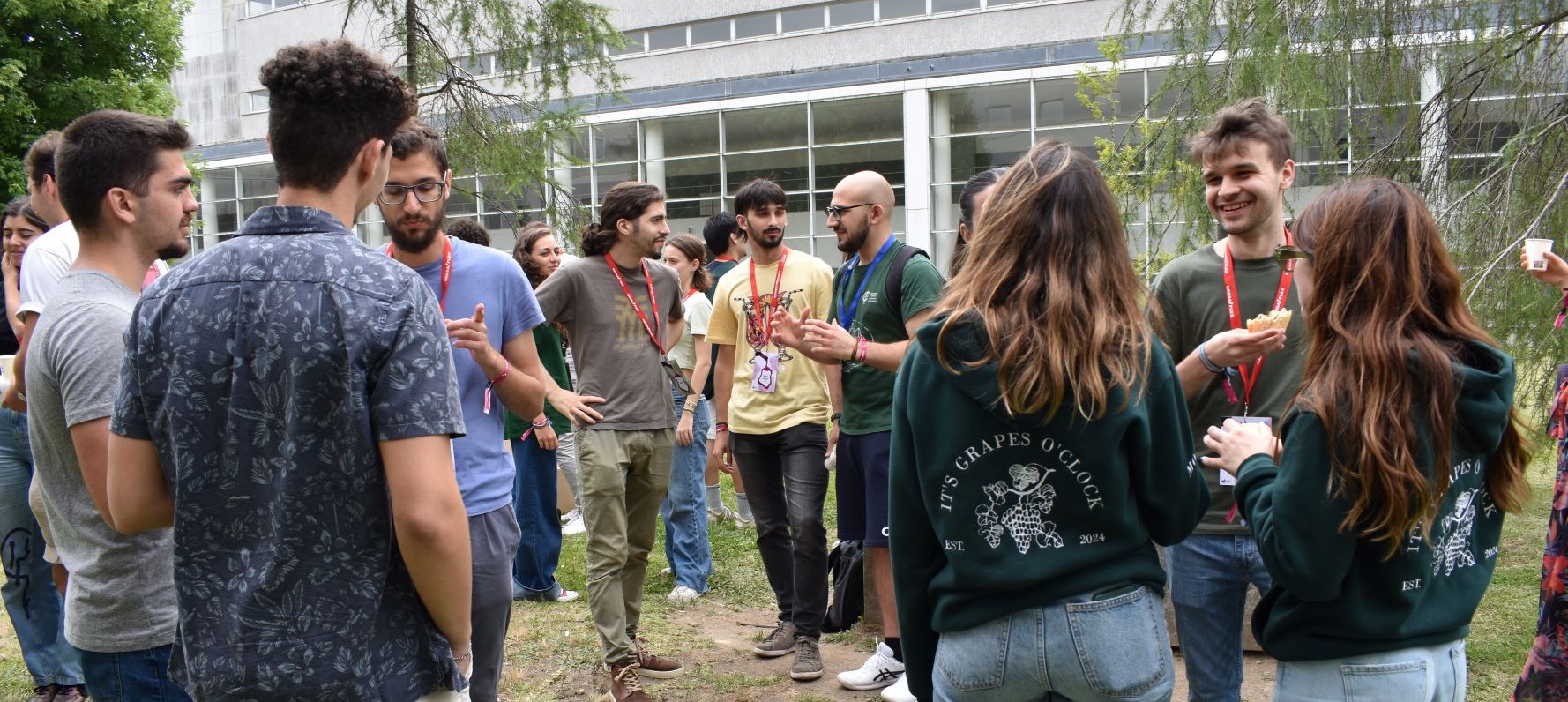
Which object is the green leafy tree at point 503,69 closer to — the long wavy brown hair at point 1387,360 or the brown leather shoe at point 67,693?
the brown leather shoe at point 67,693

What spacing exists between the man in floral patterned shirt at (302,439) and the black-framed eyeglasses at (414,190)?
1.30m

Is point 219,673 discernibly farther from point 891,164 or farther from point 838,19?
point 838,19

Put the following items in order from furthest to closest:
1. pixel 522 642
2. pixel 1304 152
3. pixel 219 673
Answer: pixel 1304 152, pixel 522 642, pixel 219 673

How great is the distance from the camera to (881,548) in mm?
4895

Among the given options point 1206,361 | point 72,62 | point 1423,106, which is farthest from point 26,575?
point 72,62

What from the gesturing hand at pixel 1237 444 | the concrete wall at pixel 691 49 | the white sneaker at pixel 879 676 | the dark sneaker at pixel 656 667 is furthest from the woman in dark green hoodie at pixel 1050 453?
the concrete wall at pixel 691 49

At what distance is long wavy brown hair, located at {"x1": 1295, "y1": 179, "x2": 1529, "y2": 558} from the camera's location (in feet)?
6.98

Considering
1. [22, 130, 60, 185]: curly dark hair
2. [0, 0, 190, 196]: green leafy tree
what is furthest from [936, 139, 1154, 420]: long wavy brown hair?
[0, 0, 190, 196]: green leafy tree

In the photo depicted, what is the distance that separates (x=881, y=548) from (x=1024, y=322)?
287 cm

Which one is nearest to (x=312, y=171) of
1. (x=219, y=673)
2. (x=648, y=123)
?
(x=219, y=673)

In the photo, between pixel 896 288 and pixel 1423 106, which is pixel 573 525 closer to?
pixel 896 288

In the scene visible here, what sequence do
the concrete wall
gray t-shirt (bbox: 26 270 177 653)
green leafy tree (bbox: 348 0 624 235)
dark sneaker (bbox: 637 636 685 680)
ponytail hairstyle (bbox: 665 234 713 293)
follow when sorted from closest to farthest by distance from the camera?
gray t-shirt (bbox: 26 270 177 653), dark sneaker (bbox: 637 636 685 680), ponytail hairstyle (bbox: 665 234 713 293), green leafy tree (bbox: 348 0 624 235), the concrete wall

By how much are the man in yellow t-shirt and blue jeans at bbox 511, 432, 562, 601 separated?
1.42 metres

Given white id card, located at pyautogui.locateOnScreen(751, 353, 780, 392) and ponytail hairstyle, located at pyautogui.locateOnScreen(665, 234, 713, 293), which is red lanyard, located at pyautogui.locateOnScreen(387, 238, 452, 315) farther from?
ponytail hairstyle, located at pyautogui.locateOnScreen(665, 234, 713, 293)
